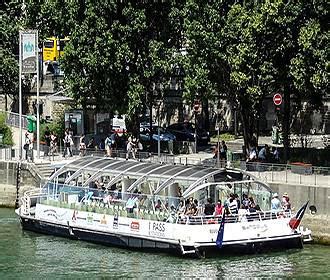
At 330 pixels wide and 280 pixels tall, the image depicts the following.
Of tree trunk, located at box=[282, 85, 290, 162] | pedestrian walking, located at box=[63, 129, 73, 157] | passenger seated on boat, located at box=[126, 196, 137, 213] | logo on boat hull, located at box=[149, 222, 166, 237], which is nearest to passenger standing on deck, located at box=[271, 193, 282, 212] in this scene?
logo on boat hull, located at box=[149, 222, 166, 237]

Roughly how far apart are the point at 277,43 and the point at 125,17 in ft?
37.3

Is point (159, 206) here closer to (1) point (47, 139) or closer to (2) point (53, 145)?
(2) point (53, 145)

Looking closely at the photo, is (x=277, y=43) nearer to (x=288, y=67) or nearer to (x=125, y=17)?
(x=288, y=67)

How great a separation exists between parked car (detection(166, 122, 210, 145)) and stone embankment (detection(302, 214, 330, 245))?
2162cm

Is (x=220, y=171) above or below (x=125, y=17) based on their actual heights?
below

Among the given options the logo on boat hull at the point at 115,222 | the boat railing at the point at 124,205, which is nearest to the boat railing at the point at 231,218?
the boat railing at the point at 124,205

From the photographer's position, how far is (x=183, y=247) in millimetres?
37750

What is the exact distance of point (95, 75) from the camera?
179 ft

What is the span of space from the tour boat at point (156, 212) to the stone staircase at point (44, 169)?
7.98 metres

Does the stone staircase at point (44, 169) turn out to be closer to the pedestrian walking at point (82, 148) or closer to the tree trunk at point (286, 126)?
the pedestrian walking at point (82, 148)

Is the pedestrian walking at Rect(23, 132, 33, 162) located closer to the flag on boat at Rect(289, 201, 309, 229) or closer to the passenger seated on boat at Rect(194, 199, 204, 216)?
the passenger seated on boat at Rect(194, 199, 204, 216)

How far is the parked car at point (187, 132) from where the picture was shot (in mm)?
63344

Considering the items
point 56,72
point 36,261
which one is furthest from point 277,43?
point 56,72

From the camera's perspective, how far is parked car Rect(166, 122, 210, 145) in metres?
63.3
